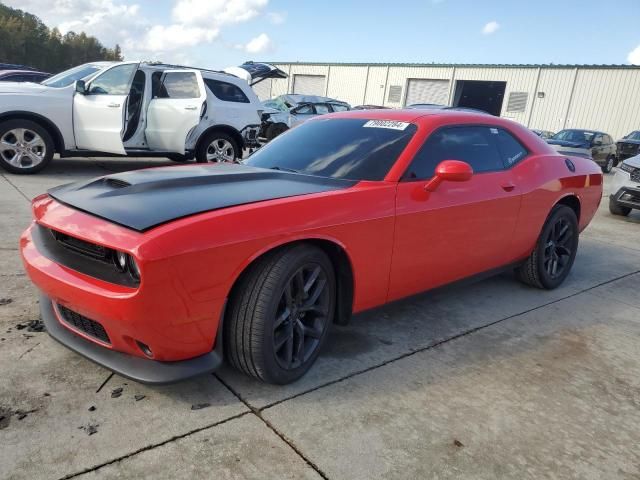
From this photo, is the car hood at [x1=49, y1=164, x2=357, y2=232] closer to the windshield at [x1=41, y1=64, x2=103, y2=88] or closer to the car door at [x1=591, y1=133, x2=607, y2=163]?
the windshield at [x1=41, y1=64, x2=103, y2=88]

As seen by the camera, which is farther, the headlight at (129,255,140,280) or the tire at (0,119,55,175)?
the tire at (0,119,55,175)

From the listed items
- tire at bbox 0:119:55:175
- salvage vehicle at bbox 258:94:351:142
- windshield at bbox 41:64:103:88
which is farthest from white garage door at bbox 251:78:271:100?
tire at bbox 0:119:55:175

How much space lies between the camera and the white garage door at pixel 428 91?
3494 centimetres

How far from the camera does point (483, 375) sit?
9.49 ft

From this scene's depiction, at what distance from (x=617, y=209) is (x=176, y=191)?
28.0ft

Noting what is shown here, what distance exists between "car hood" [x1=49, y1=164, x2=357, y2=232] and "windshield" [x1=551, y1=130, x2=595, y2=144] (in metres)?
17.9

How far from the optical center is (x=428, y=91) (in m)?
35.8

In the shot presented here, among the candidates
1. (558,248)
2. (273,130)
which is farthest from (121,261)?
(273,130)

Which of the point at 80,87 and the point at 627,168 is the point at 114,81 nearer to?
Result: the point at 80,87

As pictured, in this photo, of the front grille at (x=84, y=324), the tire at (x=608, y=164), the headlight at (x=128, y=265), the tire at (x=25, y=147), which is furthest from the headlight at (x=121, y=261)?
the tire at (x=608, y=164)

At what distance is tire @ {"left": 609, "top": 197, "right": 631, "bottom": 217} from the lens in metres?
8.62

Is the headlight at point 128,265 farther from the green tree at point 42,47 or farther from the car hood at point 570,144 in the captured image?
the green tree at point 42,47

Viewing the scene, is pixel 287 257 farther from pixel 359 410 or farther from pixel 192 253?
pixel 359 410

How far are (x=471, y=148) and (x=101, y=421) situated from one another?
2.85m
